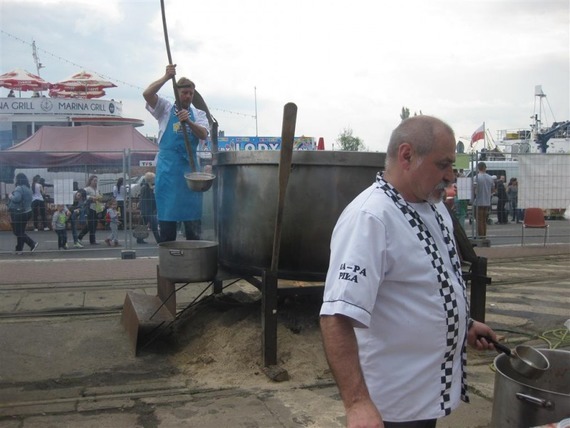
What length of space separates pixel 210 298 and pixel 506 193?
12.7 metres

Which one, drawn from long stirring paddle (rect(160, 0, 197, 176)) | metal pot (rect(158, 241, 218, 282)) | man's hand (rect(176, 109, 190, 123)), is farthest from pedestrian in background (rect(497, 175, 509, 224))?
metal pot (rect(158, 241, 218, 282))

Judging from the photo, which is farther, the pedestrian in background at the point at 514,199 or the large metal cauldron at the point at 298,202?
the pedestrian in background at the point at 514,199

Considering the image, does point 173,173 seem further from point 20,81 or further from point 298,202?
point 20,81

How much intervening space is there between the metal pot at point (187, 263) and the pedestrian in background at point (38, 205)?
7.62 meters

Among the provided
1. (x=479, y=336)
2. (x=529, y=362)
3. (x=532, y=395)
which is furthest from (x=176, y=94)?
(x=532, y=395)

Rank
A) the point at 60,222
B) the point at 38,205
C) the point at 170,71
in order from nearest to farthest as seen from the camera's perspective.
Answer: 1. the point at 170,71
2. the point at 60,222
3. the point at 38,205

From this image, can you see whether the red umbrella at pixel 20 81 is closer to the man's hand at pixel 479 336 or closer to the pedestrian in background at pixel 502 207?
the pedestrian in background at pixel 502 207

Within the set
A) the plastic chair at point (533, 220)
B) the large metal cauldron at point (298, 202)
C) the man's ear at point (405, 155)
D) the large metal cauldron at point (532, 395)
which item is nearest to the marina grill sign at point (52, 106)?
the plastic chair at point (533, 220)

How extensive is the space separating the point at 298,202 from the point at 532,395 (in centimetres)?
273

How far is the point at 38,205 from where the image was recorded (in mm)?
11945

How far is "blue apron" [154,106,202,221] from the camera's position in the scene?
19.4 feet

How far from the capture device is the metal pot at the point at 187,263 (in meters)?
5.18

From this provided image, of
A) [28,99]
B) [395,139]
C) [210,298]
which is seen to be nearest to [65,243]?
[210,298]

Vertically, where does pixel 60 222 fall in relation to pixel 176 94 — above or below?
below
